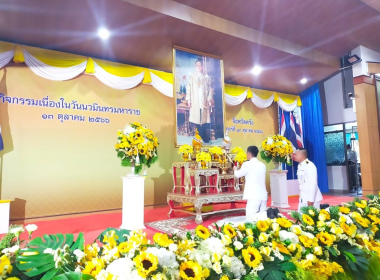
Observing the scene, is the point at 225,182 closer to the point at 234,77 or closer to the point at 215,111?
the point at 215,111

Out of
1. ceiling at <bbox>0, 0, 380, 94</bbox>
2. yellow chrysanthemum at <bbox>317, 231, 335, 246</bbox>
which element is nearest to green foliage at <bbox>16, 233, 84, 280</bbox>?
yellow chrysanthemum at <bbox>317, 231, 335, 246</bbox>

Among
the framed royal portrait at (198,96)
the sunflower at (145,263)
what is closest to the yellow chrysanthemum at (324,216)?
the sunflower at (145,263)

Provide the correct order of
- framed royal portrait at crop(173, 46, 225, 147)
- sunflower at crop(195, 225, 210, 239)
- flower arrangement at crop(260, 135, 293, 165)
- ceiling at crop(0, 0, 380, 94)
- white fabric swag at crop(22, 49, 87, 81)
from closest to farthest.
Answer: sunflower at crop(195, 225, 210, 239) → ceiling at crop(0, 0, 380, 94) → white fabric swag at crop(22, 49, 87, 81) → framed royal portrait at crop(173, 46, 225, 147) → flower arrangement at crop(260, 135, 293, 165)

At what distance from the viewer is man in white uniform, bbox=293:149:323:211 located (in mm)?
3258

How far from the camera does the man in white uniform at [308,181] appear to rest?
326 centimetres

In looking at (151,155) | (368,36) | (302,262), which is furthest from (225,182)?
(368,36)

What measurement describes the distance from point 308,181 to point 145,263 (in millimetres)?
3044

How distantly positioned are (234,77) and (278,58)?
1.26m

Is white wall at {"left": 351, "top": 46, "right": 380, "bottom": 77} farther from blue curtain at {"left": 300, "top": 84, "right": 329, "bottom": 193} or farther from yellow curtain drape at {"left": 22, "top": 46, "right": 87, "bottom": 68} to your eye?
yellow curtain drape at {"left": 22, "top": 46, "right": 87, "bottom": 68}

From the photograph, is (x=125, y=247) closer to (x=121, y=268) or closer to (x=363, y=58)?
(x=121, y=268)

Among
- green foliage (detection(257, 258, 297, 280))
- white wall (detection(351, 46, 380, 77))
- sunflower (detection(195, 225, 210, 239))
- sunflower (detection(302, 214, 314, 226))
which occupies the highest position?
white wall (detection(351, 46, 380, 77))

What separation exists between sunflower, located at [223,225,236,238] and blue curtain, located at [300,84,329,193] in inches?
317

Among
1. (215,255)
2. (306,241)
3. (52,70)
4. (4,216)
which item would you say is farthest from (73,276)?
(52,70)

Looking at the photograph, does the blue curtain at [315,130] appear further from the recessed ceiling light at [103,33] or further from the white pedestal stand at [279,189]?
the recessed ceiling light at [103,33]
